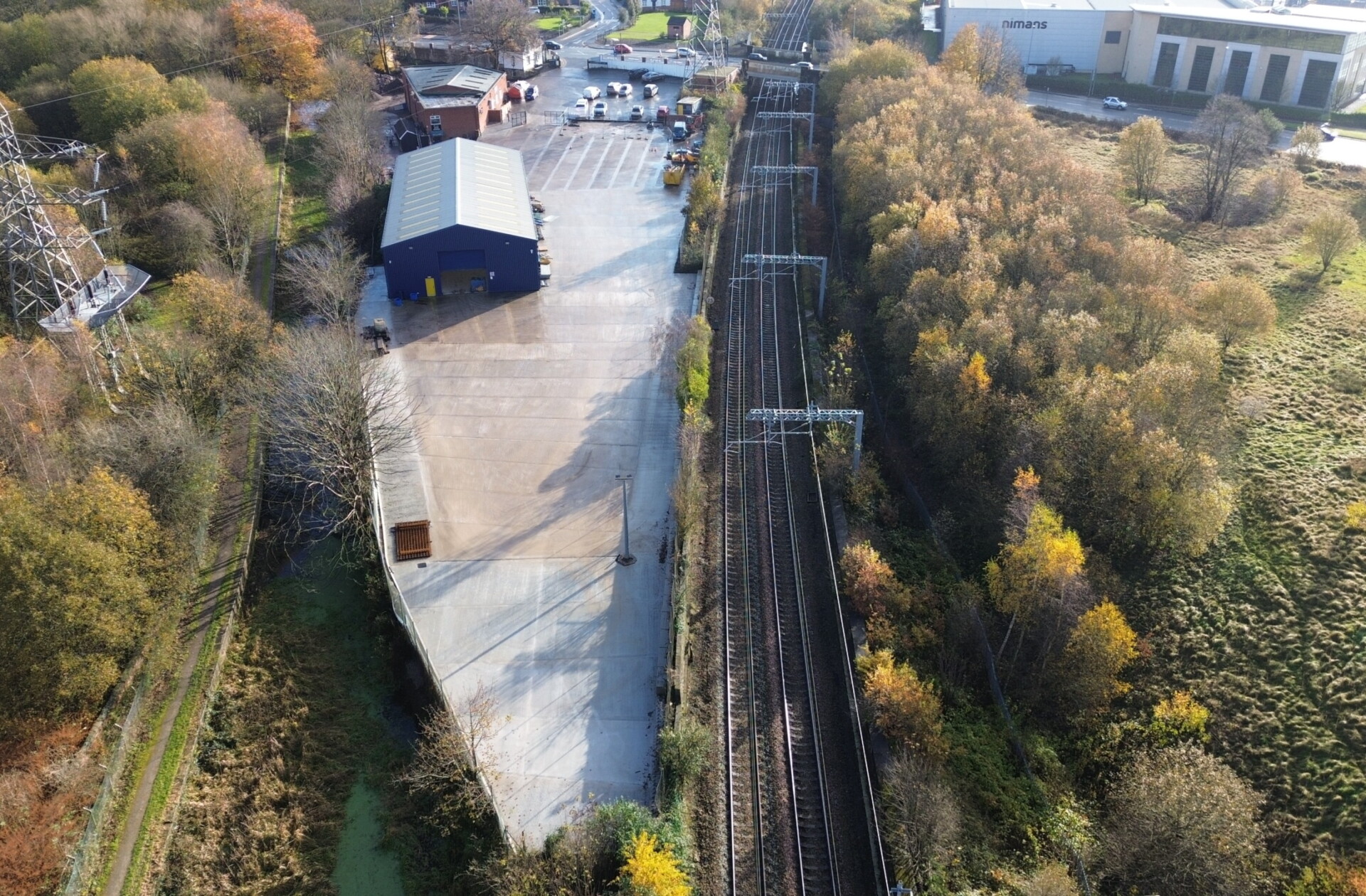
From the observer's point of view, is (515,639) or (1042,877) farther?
(515,639)

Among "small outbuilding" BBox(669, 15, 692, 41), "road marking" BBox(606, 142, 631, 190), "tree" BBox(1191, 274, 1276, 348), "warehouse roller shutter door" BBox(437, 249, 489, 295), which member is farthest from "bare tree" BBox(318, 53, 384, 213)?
"small outbuilding" BBox(669, 15, 692, 41)

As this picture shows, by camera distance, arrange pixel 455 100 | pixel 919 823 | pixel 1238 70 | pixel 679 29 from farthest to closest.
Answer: pixel 679 29 < pixel 1238 70 < pixel 455 100 < pixel 919 823

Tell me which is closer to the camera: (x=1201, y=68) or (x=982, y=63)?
(x=982, y=63)

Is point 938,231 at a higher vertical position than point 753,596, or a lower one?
higher

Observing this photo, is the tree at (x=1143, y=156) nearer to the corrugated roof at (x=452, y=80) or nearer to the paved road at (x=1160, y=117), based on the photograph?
the paved road at (x=1160, y=117)

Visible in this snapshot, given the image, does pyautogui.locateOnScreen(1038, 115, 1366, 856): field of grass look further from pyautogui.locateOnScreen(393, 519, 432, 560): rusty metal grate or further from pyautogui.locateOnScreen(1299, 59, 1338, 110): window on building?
pyautogui.locateOnScreen(1299, 59, 1338, 110): window on building

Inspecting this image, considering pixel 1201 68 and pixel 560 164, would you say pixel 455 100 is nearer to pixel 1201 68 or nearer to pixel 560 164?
pixel 560 164

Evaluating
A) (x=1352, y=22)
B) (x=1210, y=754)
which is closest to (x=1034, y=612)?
(x=1210, y=754)

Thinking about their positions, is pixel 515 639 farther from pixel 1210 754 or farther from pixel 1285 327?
pixel 1285 327

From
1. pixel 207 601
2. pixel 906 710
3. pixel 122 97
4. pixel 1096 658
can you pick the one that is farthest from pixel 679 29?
pixel 906 710
